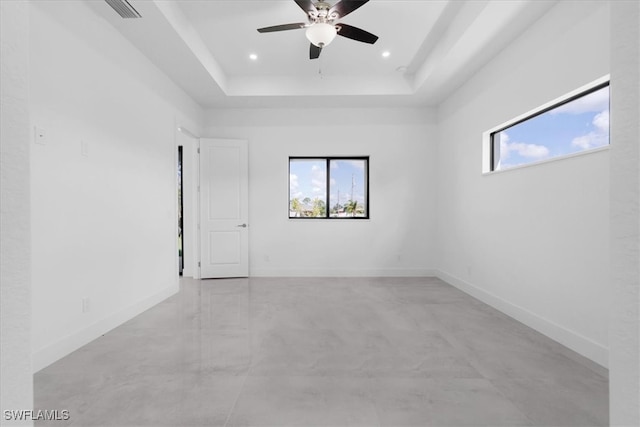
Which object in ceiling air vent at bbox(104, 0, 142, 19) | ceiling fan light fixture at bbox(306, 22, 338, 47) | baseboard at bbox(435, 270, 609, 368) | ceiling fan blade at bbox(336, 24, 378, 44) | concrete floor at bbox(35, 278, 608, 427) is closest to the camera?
concrete floor at bbox(35, 278, 608, 427)

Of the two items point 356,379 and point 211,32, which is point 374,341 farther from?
point 211,32

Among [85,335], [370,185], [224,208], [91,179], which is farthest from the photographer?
[370,185]

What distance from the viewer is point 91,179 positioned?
8.46 feet

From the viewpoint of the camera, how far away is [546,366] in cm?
212

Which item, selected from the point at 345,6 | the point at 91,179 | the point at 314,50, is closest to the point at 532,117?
the point at 345,6

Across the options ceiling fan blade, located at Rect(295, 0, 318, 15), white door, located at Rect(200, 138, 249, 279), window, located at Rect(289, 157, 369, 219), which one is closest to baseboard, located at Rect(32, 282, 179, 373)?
white door, located at Rect(200, 138, 249, 279)

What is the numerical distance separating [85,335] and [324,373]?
2.08m

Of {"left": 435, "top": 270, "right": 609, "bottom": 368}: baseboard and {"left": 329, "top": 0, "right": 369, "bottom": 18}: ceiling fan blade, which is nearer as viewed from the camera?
{"left": 435, "top": 270, "right": 609, "bottom": 368}: baseboard

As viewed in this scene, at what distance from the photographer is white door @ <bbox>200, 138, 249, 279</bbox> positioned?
4.87 m

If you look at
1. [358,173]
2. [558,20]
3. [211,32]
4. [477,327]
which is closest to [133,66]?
Result: [211,32]

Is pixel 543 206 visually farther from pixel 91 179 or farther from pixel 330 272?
pixel 91 179

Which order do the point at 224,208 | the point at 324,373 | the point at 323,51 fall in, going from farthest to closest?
the point at 224,208 < the point at 323,51 < the point at 324,373

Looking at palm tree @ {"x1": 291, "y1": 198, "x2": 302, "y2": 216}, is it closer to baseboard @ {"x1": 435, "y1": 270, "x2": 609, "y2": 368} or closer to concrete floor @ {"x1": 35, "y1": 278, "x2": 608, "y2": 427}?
concrete floor @ {"x1": 35, "y1": 278, "x2": 608, "y2": 427}

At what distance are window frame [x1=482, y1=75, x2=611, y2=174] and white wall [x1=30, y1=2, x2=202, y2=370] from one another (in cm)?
357
